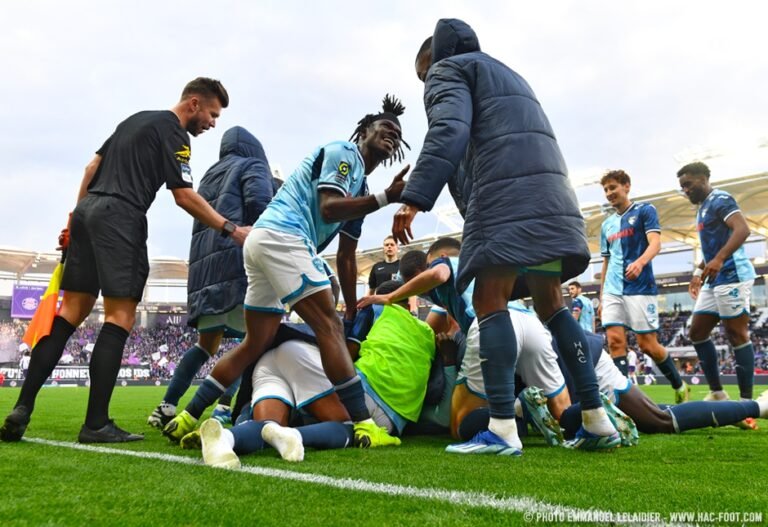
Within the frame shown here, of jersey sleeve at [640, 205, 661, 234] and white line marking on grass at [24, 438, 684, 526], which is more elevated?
jersey sleeve at [640, 205, 661, 234]

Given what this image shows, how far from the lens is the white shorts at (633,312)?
6.25m

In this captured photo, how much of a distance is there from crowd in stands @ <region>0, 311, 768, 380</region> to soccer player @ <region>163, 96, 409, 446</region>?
30957mm

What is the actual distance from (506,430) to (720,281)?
13.0 ft

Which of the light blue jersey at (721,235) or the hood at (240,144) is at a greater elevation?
the hood at (240,144)

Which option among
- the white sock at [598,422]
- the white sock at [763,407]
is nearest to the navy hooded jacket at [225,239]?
the white sock at [598,422]

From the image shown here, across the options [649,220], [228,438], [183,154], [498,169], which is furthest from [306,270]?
[649,220]

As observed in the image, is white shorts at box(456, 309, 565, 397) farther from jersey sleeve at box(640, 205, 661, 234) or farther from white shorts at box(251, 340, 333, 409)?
jersey sleeve at box(640, 205, 661, 234)

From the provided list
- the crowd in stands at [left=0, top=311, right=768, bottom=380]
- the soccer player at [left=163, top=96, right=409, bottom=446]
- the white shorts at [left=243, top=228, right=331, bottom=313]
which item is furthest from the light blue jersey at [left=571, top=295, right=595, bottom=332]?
the crowd in stands at [left=0, top=311, right=768, bottom=380]

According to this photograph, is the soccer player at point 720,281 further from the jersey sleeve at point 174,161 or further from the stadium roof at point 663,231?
the stadium roof at point 663,231

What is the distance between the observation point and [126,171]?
3545mm

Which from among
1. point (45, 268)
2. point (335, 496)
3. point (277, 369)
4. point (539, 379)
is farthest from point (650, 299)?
point (45, 268)

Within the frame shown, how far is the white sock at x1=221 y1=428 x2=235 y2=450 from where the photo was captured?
2441 mm

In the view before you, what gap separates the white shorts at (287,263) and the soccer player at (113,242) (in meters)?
0.32

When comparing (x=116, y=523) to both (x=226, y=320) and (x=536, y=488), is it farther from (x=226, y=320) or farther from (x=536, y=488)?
(x=226, y=320)
